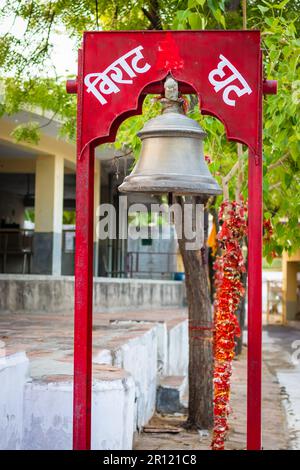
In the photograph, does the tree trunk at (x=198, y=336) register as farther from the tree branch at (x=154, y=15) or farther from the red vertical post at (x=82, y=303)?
the red vertical post at (x=82, y=303)

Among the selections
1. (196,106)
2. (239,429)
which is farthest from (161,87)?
(239,429)

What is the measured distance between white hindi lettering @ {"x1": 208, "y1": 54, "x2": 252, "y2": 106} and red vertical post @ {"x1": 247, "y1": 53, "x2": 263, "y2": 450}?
0.10 m

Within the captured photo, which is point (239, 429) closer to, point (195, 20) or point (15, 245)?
point (195, 20)

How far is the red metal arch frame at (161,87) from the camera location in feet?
12.5

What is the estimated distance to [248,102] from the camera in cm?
380

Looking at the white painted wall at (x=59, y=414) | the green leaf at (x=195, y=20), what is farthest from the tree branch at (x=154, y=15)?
the white painted wall at (x=59, y=414)

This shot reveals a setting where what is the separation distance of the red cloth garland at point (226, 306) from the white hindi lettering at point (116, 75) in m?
2.50

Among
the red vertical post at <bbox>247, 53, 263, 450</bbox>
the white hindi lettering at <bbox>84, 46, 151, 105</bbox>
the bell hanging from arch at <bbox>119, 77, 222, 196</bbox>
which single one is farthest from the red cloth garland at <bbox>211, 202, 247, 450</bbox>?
the white hindi lettering at <bbox>84, 46, 151, 105</bbox>

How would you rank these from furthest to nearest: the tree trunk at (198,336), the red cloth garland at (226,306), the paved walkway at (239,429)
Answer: the tree trunk at (198,336)
the paved walkway at (239,429)
the red cloth garland at (226,306)

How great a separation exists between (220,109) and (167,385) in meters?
7.03

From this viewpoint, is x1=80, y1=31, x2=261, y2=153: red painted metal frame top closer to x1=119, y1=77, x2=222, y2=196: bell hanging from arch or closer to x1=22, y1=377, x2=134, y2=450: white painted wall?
x1=119, y1=77, x2=222, y2=196: bell hanging from arch

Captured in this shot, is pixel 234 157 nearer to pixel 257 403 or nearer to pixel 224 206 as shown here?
pixel 224 206

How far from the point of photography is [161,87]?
391cm

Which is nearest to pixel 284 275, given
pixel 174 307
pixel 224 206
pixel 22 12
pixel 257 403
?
pixel 174 307
